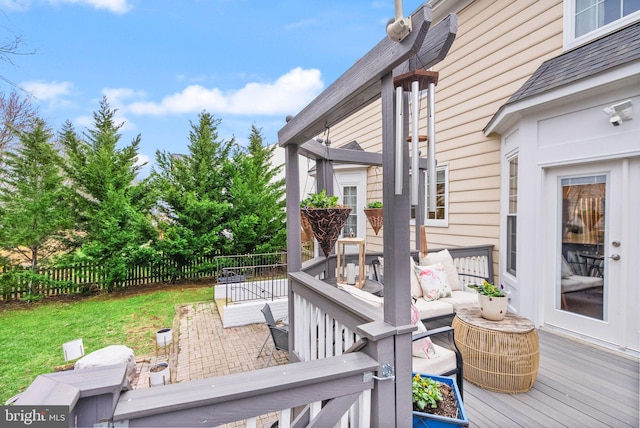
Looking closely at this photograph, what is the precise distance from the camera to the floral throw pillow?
393 centimetres

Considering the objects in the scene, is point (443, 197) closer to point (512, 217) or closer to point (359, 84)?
point (512, 217)

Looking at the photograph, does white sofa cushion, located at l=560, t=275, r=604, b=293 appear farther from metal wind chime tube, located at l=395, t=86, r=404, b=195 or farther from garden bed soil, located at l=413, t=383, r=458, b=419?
metal wind chime tube, located at l=395, t=86, r=404, b=195

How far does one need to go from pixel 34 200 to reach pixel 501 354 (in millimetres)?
9356

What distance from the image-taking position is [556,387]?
2.57 meters

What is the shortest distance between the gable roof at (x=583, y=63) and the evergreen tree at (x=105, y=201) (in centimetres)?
851

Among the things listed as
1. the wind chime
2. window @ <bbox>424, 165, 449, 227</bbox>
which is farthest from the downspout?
window @ <bbox>424, 165, 449, 227</bbox>

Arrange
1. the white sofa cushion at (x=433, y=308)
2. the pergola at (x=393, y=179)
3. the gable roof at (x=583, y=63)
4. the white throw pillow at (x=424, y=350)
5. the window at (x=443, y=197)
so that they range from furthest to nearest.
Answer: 1. the window at (x=443, y=197)
2. the white sofa cushion at (x=433, y=308)
3. the gable roof at (x=583, y=63)
4. the white throw pillow at (x=424, y=350)
5. the pergola at (x=393, y=179)

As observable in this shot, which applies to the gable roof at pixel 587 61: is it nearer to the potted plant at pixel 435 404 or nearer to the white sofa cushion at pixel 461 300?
the white sofa cushion at pixel 461 300

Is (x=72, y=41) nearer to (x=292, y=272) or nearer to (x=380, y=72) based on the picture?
(x=292, y=272)

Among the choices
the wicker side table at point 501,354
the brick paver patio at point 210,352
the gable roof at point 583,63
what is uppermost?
the gable roof at point 583,63

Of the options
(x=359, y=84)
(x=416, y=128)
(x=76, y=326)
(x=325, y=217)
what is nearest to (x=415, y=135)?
(x=416, y=128)

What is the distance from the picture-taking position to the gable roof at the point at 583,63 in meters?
3.00

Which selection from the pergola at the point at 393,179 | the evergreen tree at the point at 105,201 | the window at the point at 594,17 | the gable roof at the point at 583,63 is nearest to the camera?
the pergola at the point at 393,179

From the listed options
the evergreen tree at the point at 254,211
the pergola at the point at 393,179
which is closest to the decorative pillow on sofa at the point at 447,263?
the pergola at the point at 393,179
